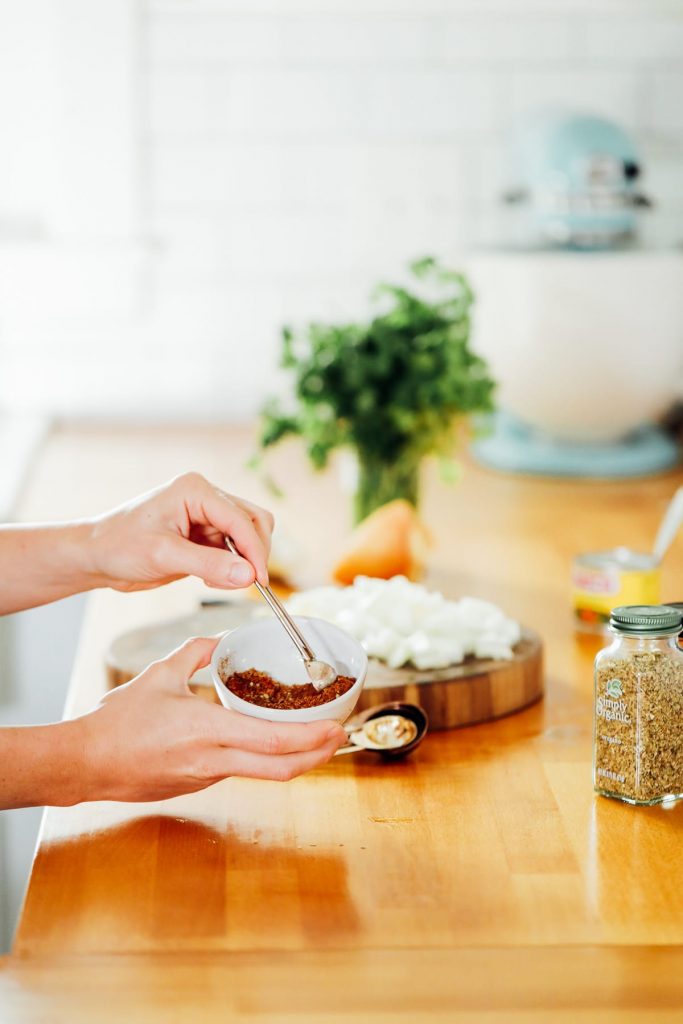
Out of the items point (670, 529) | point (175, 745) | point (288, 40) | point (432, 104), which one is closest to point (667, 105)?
point (432, 104)

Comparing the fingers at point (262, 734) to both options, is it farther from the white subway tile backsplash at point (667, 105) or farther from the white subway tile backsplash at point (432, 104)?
the white subway tile backsplash at point (667, 105)

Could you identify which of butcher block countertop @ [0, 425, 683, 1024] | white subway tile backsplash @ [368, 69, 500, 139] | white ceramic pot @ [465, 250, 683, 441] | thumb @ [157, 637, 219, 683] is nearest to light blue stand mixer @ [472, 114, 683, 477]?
white ceramic pot @ [465, 250, 683, 441]

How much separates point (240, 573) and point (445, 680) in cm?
25

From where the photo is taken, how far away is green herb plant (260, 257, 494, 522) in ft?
5.77

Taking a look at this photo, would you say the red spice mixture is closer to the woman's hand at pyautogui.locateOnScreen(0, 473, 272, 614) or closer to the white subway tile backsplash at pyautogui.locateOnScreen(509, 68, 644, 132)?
the woman's hand at pyautogui.locateOnScreen(0, 473, 272, 614)

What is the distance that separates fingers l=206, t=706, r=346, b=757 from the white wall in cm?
175

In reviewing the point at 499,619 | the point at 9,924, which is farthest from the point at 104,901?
the point at 9,924

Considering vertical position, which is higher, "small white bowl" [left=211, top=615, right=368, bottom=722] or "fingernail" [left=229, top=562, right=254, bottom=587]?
"fingernail" [left=229, top=562, right=254, bottom=587]

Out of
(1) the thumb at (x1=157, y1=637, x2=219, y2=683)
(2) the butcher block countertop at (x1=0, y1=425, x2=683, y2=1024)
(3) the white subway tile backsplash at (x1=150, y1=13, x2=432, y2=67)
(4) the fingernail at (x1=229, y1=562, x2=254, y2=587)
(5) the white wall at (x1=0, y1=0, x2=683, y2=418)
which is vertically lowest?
(2) the butcher block countertop at (x1=0, y1=425, x2=683, y2=1024)

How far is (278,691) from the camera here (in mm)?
1100

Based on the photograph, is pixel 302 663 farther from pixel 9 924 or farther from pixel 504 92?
pixel 504 92

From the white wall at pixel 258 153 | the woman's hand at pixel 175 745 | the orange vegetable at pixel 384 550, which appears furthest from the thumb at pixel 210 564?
the white wall at pixel 258 153

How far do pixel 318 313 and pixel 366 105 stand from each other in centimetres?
40

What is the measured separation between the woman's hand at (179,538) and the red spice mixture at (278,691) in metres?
0.08
